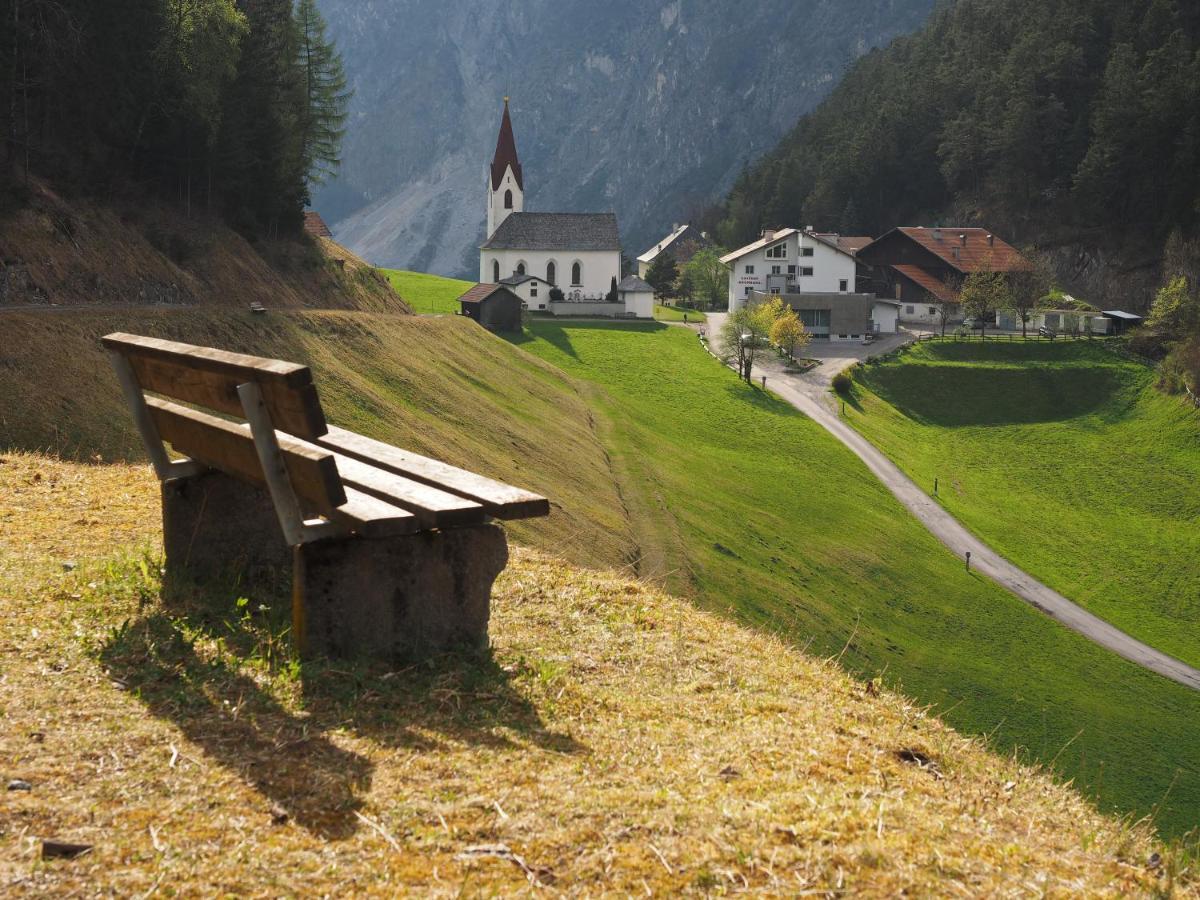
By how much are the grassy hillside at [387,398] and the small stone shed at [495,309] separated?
991 inches

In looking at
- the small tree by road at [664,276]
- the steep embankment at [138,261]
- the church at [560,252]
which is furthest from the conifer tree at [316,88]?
A: the small tree by road at [664,276]

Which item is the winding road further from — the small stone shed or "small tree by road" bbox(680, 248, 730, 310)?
"small tree by road" bbox(680, 248, 730, 310)

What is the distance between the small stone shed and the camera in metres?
72.8

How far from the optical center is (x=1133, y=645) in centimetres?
3434

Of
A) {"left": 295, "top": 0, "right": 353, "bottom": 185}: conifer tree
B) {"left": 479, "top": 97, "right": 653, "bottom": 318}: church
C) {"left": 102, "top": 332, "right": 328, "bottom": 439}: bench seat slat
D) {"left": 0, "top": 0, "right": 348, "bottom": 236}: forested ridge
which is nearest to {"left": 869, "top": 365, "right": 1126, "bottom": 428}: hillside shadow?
{"left": 479, "top": 97, "right": 653, "bottom": 318}: church

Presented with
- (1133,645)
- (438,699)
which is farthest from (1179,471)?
(438,699)

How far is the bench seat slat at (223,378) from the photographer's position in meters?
6.04

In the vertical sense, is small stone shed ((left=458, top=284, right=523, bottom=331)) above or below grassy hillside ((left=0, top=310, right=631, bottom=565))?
above

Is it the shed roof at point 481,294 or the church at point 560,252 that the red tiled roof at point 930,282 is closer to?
the church at point 560,252

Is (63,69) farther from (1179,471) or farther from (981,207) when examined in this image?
(981,207)

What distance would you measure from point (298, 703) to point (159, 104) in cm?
3604

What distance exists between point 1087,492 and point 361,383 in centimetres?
3820

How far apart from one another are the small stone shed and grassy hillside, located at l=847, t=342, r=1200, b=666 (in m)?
24.0

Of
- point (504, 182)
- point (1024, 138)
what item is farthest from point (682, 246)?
point (1024, 138)
